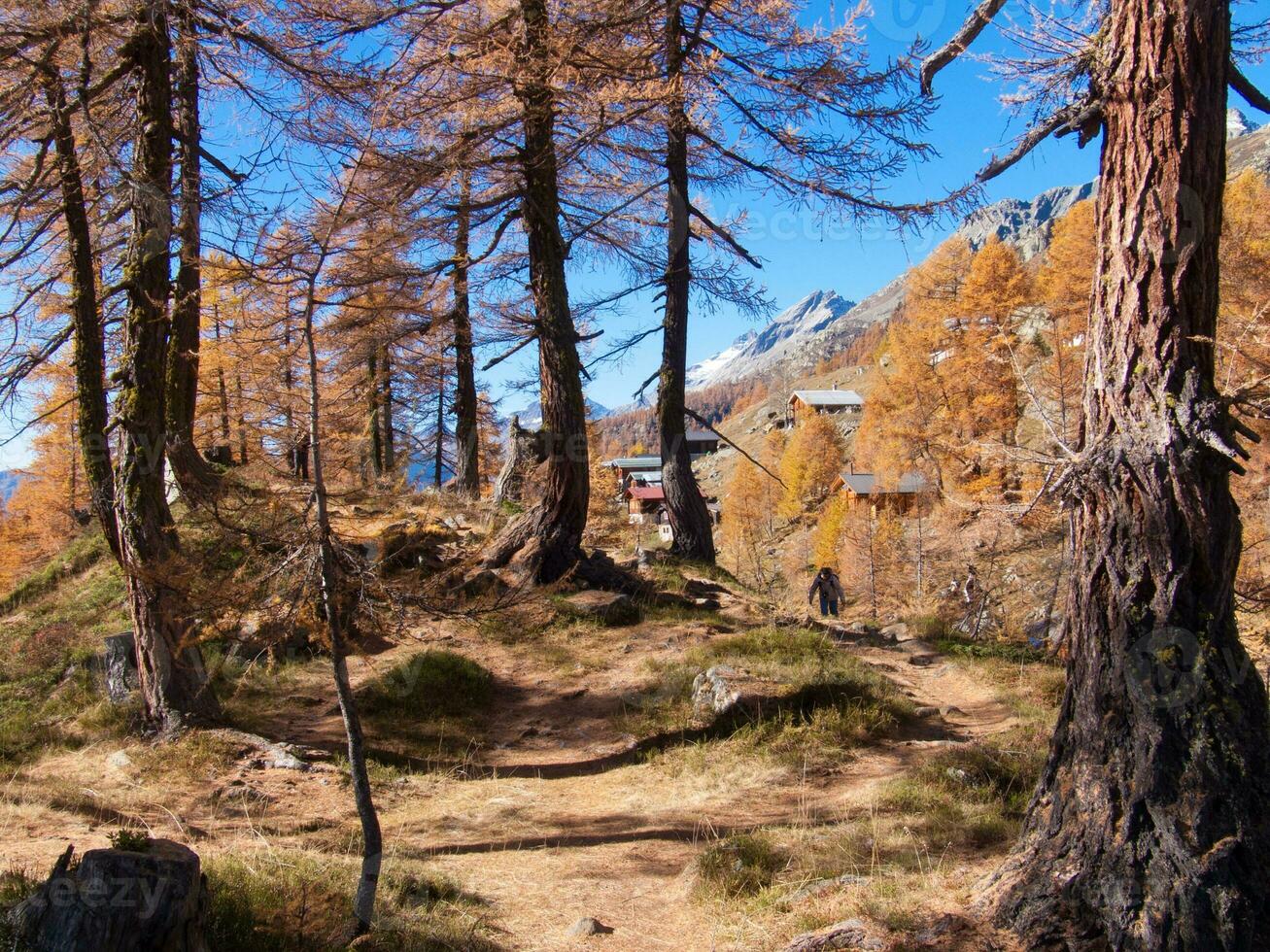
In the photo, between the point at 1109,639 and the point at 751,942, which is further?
the point at 751,942

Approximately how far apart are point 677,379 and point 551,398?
3.20 meters

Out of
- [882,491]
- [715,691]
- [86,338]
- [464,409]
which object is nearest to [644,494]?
[882,491]

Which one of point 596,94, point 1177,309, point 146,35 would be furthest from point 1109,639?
point 146,35

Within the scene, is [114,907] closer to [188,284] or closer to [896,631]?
[188,284]

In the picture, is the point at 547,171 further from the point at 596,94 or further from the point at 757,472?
the point at 757,472

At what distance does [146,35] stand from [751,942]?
8.39 m

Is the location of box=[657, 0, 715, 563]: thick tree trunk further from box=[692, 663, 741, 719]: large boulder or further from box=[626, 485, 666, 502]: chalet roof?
box=[626, 485, 666, 502]: chalet roof

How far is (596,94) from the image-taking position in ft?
27.9

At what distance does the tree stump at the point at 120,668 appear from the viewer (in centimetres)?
747

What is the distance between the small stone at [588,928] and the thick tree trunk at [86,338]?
19.0 feet

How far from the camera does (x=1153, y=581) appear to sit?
339 centimetres

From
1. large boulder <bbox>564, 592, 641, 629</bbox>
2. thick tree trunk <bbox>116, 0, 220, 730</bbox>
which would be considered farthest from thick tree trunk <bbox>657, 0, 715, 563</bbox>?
thick tree trunk <bbox>116, 0, 220, 730</bbox>

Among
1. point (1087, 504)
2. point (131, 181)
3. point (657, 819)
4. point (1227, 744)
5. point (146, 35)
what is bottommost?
point (657, 819)

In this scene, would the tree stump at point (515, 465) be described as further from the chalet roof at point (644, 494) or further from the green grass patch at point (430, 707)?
the chalet roof at point (644, 494)
